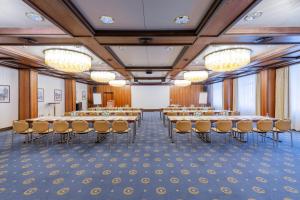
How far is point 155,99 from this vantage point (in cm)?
1844

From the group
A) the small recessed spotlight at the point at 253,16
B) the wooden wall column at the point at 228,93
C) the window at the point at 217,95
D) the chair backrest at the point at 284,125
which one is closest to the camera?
the small recessed spotlight at the point at 253,16

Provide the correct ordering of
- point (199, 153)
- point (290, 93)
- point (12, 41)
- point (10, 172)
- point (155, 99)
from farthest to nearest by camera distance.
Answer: point (155, 99), point (290, 93), point (199, 153), point (12, 41), point (10, 172)

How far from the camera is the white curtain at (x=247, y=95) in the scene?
1054cm

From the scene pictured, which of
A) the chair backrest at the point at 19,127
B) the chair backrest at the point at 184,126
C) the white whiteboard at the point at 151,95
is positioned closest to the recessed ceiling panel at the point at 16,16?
the chair backrest at the point at 19,127

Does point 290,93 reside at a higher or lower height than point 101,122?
higher

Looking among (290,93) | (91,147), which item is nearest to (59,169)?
(91,147)

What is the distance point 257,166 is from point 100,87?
56.0 ft

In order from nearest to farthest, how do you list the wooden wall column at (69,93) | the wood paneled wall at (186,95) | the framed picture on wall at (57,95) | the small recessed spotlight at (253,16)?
the small recessed spotlight at (253,16) → the framed picture on wall at (57,95) → the wooden wall column at (69,93) → the wood paneled wall at (186,95)

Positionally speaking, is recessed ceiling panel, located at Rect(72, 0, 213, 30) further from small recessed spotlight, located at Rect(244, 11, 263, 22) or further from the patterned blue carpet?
the patterned blue carpet

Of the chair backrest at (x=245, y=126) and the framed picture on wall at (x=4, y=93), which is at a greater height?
the framed picture on wall at (x=4, y=93)

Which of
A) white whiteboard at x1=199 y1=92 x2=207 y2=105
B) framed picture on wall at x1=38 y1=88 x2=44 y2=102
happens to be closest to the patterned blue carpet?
framed picture on wall at x1=38 y1=88 x2=44 y2=102

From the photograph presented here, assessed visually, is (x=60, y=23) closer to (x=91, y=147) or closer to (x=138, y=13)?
(x=138, y=13)

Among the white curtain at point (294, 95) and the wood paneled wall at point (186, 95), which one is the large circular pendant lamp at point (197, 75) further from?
the wood paneled wall at point (186, 95)

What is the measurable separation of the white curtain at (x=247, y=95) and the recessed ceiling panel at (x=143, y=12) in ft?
29.6
